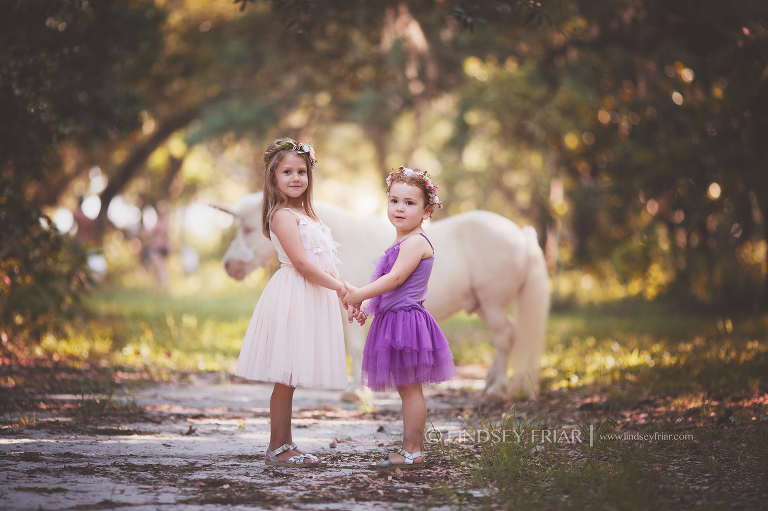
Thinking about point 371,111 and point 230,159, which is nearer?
point 371,111

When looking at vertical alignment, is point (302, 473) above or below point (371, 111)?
below

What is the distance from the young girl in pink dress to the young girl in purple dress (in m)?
0.18

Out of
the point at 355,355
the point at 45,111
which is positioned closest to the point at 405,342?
the point at 355,355

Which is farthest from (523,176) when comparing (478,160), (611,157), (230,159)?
(230,159)

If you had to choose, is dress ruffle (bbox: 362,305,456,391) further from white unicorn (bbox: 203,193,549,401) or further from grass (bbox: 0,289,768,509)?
white unicorn (bbox: 203,193,549,401)

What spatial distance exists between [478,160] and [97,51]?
20.5 meters

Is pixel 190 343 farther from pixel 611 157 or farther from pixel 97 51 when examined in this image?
pixel 611 157

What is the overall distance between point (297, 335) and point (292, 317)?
10 cm

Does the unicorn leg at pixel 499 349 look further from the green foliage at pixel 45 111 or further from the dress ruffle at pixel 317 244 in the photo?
the green foliage at pixel 45 111

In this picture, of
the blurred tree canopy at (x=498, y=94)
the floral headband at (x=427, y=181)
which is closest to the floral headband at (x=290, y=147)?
the floral headband at (x=427, y=181)

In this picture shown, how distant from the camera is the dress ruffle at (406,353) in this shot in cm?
342

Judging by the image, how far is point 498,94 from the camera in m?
10.9

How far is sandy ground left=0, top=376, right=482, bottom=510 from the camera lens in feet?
8.89

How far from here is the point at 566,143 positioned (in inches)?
473
